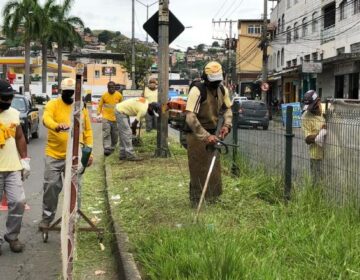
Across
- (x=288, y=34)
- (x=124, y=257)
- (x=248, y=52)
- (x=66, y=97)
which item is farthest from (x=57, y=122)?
(x=248, y=52)

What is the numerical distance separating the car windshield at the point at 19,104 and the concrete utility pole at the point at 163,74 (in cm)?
809

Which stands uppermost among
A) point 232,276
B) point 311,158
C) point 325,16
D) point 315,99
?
point 325,16

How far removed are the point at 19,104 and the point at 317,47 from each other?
2825 cm

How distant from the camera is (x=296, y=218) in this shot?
593 centimetres

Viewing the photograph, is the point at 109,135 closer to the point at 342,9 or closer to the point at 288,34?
the point at 342,9

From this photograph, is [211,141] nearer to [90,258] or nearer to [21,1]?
[90,258]

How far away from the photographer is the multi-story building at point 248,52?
84.5m

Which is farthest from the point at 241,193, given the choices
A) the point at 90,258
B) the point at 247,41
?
the point at 247,41

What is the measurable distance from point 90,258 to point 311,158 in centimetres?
313

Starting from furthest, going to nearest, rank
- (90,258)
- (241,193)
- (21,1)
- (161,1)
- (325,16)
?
(21,1) < (325,16) < (161,1) < (241,193) < (90,258)

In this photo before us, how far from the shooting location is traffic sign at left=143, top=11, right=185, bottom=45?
40.7ft

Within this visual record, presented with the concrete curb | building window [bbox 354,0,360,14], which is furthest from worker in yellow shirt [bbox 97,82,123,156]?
building window [bbox 354,0,360,14]

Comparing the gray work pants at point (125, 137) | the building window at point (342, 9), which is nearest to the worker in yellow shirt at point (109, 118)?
the gray work pants at point (125, 137)

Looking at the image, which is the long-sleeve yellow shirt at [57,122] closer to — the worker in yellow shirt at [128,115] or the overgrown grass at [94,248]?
the overgrown grass at [94,248]
